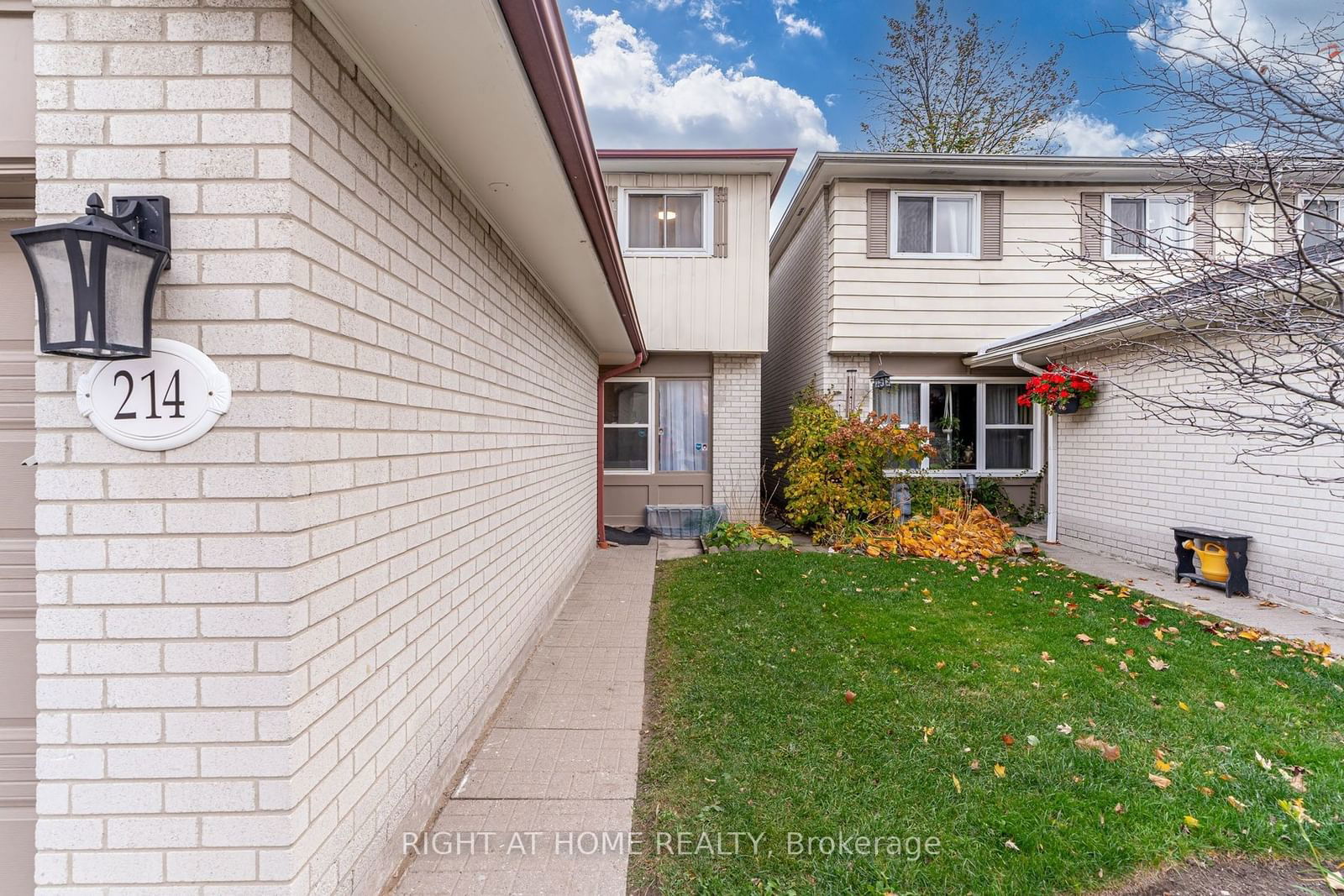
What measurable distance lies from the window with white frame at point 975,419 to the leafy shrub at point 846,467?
4.08ft

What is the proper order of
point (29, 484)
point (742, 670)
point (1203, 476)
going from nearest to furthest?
point (29, 484), point (742, 670), point (1203, 476)

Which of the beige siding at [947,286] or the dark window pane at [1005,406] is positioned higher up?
the beige siding at [947,286]

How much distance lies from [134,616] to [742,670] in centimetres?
306

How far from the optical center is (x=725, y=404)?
8.59 metres

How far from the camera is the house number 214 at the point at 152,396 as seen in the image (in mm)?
1465

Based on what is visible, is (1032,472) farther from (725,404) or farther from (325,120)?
(325,120)

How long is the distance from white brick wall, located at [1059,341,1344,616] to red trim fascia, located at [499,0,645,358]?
352cm

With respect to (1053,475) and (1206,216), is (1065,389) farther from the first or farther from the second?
(1206,216)

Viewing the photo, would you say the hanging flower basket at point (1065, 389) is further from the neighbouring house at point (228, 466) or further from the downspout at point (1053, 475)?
the neighbouring house at point (228, 466)

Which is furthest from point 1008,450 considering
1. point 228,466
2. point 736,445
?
point 228,466

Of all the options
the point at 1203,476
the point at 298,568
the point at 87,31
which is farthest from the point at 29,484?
the point at 1203,476

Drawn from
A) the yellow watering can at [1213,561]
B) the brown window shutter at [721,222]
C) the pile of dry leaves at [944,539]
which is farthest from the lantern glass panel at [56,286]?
the yellow watering can at [1213,561]

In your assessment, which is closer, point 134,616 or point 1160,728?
point 134,616

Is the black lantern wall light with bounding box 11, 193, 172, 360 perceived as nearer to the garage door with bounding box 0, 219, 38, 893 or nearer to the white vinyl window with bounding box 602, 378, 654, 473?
the garage door with bounding box 0, 219, 38, 893
